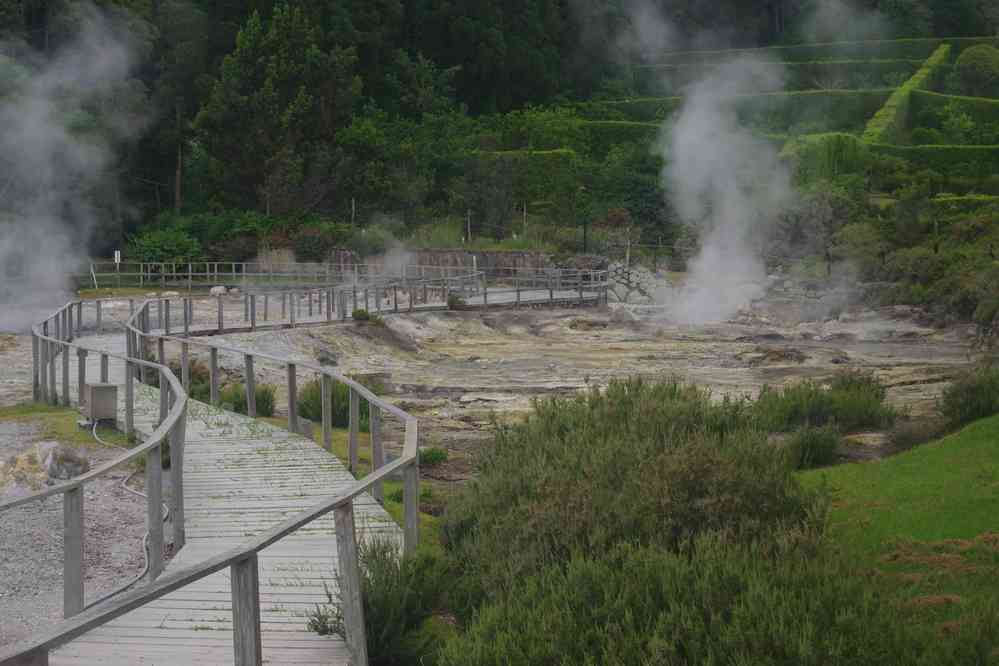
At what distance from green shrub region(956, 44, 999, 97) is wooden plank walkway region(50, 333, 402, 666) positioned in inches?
2207

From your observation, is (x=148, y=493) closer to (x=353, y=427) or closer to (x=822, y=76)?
(x=353, y=427)

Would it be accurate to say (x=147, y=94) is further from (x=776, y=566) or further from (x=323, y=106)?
(x=776, y=566)

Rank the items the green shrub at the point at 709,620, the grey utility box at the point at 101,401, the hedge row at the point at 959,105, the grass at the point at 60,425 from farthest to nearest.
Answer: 1. the hedge row at the point at 959,105
2. the grey utility box at the point at 101,401
3. the grass at the point at 60,425
4. the green shrub at the point at 709,620

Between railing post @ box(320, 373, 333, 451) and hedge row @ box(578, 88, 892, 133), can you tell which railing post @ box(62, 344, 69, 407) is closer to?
railing post @ box(320, 373, 333, 451)

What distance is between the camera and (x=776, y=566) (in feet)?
22.7

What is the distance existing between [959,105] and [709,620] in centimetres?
5555

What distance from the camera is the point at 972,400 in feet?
49.5

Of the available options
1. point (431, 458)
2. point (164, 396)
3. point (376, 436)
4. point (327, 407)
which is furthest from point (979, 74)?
Result: point (376, 436)

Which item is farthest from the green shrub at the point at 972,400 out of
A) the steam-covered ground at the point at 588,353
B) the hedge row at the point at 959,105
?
the hedge row at the point at 959,105

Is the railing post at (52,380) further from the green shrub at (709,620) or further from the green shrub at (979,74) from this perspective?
the green shrub at (979,74)

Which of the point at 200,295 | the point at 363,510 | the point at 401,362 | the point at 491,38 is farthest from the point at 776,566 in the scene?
the point at 491,38

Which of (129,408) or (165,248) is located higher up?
(165,248)

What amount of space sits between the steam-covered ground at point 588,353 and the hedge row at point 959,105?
2386 centimetres

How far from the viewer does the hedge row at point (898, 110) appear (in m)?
53.0
